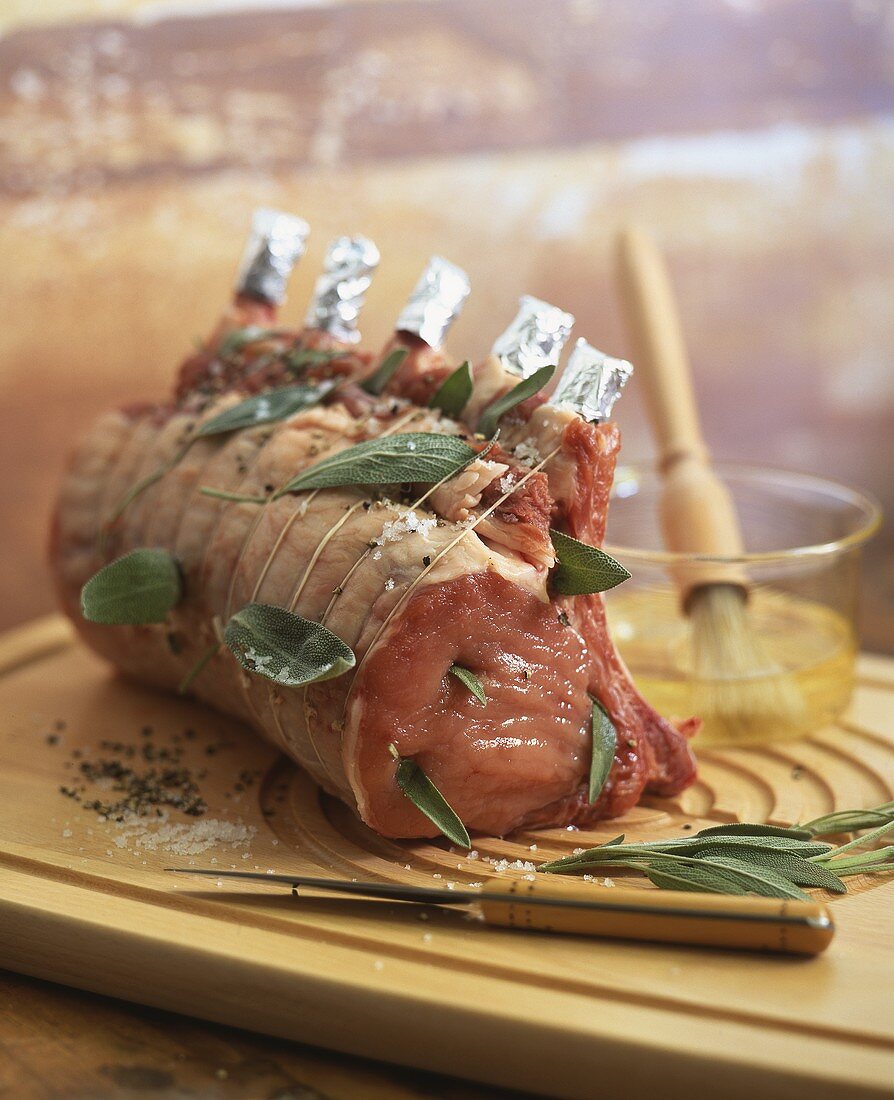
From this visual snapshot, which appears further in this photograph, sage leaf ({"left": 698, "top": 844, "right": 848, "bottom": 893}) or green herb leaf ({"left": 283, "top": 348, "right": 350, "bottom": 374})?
green herb leaf ({"left": 283, "top": 348, "right": 350, "bottom": 374})

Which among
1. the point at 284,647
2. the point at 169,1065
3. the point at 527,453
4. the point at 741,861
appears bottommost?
the point at 169,1065

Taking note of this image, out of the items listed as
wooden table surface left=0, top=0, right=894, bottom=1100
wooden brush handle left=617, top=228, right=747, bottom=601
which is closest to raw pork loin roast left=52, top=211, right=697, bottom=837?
wooden brush handle left=617, top=228, right=747, bottom=601

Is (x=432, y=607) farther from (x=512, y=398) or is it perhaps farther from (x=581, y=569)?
(x=512, y=398)

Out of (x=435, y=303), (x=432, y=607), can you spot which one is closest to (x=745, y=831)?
(x=432, y=607)

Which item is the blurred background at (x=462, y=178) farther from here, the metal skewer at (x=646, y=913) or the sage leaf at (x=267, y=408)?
the metal skewer at (x=646, y=913)

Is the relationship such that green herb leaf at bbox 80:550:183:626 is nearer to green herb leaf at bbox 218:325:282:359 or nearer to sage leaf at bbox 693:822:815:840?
green herb leaf at bbox 218:325:282:359

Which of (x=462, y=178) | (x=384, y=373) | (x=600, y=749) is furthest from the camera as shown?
(x=462, y=178)
